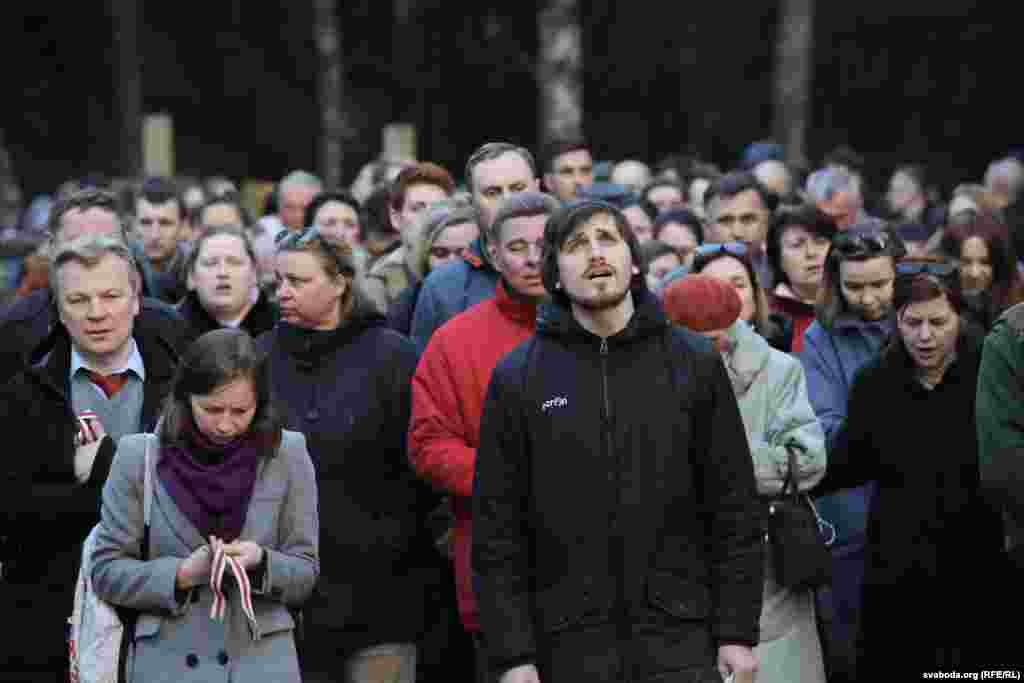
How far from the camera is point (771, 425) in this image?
7.25 metres

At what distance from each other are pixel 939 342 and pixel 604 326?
2054mm

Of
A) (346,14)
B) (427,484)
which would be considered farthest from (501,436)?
A: (346,14)

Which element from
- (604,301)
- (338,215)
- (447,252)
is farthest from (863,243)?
(338,215)

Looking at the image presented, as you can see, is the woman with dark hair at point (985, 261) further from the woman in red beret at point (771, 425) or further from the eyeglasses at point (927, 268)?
the woman in red beret at point (771, 425)

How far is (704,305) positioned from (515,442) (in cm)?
158

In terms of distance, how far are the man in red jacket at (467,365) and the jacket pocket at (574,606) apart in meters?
1.20

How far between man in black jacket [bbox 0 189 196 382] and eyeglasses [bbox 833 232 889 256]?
8.99 feet

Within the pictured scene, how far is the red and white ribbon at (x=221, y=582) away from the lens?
230 inches

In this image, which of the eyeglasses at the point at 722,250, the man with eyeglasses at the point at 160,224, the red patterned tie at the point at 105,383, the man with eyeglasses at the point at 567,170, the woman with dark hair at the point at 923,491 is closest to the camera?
the red patterned tie at the point at 105,383

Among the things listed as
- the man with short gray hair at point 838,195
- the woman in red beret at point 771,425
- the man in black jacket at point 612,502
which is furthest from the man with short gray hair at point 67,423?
the man with short gray hair at point 838,195

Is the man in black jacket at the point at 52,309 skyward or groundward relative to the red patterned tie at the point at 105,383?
skyward

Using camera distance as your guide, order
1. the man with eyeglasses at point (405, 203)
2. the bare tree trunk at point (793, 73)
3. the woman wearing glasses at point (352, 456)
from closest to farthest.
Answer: the woman wearing glasses at point (352, 456), the man with eyeglasses at point (405, 203), the bare tree trunk at point (793, 73)

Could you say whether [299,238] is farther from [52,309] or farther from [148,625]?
[148,625]

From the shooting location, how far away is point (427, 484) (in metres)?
7.49
